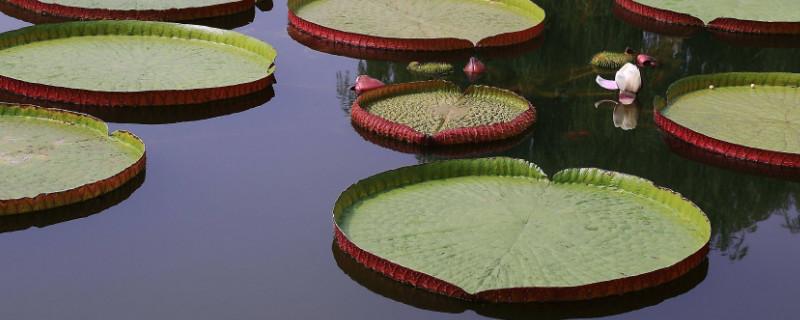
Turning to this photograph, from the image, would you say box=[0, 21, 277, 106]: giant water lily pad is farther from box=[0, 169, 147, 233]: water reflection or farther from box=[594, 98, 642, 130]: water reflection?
box=[594, 98, 642, 130]: water reflection

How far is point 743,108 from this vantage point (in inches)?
241

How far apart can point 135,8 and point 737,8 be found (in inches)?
181

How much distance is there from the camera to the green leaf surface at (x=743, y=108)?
18.6 feet

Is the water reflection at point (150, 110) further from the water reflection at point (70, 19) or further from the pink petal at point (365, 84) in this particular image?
the water reflection at point (70, 19)

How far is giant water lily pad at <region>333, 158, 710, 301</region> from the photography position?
4.04m

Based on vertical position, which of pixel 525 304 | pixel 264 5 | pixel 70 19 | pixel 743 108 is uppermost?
pixel 525 304

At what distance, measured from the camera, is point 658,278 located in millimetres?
4090

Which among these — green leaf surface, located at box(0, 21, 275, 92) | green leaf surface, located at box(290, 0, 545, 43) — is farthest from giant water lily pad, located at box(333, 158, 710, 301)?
green leaf surface, located at box(290, 0, 545, 43)

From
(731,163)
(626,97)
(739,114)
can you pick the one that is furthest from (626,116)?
(731,163)

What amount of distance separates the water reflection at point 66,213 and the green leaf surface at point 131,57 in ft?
4.24

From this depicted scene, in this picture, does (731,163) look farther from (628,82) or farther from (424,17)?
(424,17)

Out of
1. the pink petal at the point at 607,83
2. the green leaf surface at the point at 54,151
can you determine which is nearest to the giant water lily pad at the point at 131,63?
the green leaf surface at the point at 54,151

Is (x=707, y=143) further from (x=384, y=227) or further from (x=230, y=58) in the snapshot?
(x=230, y=58)

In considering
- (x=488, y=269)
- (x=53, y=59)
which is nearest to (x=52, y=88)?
(x=53, y=59)
